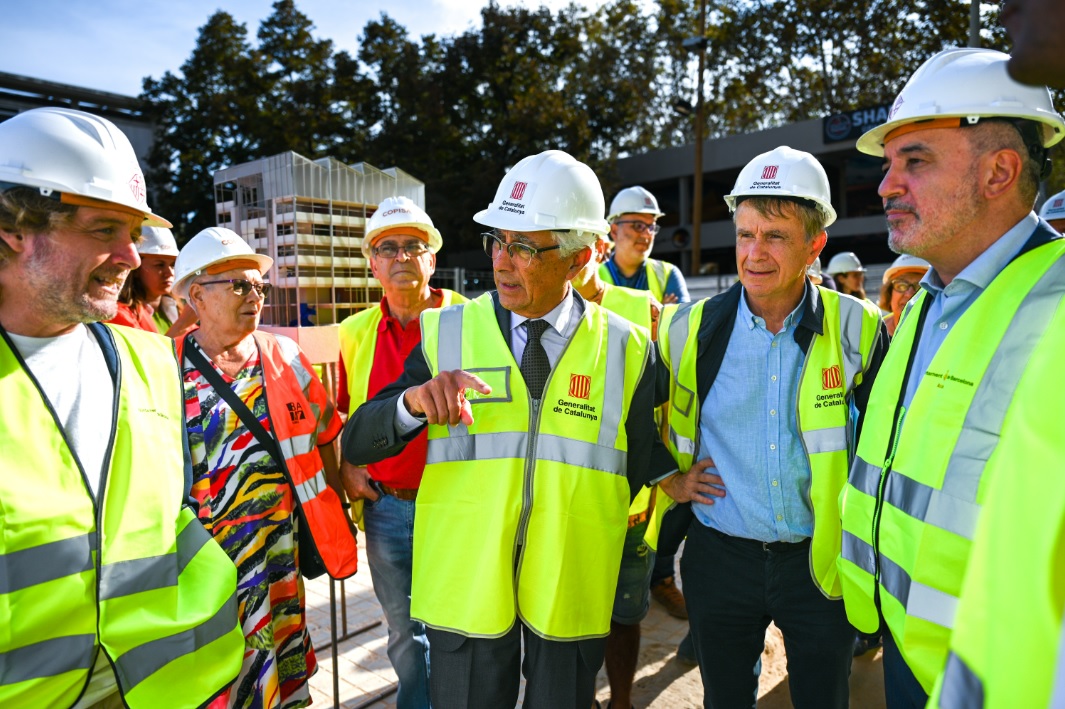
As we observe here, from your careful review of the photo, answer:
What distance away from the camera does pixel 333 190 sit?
7938 mm

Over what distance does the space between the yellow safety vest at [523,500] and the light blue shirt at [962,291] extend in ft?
3.12

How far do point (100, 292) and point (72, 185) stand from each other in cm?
30

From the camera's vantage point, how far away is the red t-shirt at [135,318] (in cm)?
360

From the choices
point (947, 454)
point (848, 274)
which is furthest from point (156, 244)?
point (848, 274)

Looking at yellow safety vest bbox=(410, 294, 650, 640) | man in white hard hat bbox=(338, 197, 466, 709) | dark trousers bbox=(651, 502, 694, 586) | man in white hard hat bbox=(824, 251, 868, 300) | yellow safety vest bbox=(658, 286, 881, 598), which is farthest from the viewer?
man in white hard hat bbox=(824, 251, 868, 300)

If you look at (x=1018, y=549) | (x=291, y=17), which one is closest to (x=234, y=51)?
(x=291, y=17)

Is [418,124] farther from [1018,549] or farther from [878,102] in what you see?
[1018,549]

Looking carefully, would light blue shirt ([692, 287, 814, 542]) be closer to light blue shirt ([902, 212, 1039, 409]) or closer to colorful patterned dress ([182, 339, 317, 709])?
light blue shirt ([902, 212, 1039, 409])

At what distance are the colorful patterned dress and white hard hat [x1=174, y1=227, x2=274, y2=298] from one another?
344mm

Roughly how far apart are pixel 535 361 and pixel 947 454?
51.2 inches

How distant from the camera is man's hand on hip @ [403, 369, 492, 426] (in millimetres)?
2162

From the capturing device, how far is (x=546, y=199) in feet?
8.36

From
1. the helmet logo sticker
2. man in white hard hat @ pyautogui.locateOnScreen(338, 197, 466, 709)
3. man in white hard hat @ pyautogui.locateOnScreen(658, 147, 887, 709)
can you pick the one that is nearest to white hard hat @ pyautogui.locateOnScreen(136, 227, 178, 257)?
man in white hard hat @ pyautogui.locateOnScreen(338, 197, 466, 709)

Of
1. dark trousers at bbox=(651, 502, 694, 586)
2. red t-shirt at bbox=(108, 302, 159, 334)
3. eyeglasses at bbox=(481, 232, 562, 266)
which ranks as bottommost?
dark trousers at bbox=(651, 502, 694, 586)
